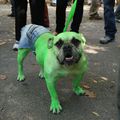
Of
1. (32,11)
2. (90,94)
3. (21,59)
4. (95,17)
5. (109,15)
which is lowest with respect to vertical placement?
(90,94)

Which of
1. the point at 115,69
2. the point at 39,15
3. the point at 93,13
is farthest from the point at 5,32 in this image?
the point at 115,69

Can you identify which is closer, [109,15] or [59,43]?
[59,43]

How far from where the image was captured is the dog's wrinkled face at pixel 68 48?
3166 millimetres

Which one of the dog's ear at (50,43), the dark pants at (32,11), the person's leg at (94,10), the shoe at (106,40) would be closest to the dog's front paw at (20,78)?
the dog's ear at (50,43)

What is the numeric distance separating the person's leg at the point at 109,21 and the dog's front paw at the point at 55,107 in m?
2.60

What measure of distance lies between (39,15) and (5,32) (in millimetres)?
1812

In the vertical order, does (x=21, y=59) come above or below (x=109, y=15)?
below

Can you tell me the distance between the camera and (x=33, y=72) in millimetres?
4516

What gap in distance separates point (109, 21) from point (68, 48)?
9.18 ft

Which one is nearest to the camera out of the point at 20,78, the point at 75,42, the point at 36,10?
the point at 75,42

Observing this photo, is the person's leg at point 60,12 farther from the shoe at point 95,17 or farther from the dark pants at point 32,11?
the shoe at point 95,17

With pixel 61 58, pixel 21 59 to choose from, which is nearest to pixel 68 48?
pixel 61 58

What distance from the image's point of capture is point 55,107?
347 centimetres

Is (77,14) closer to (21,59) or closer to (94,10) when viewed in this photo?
(21,59)
